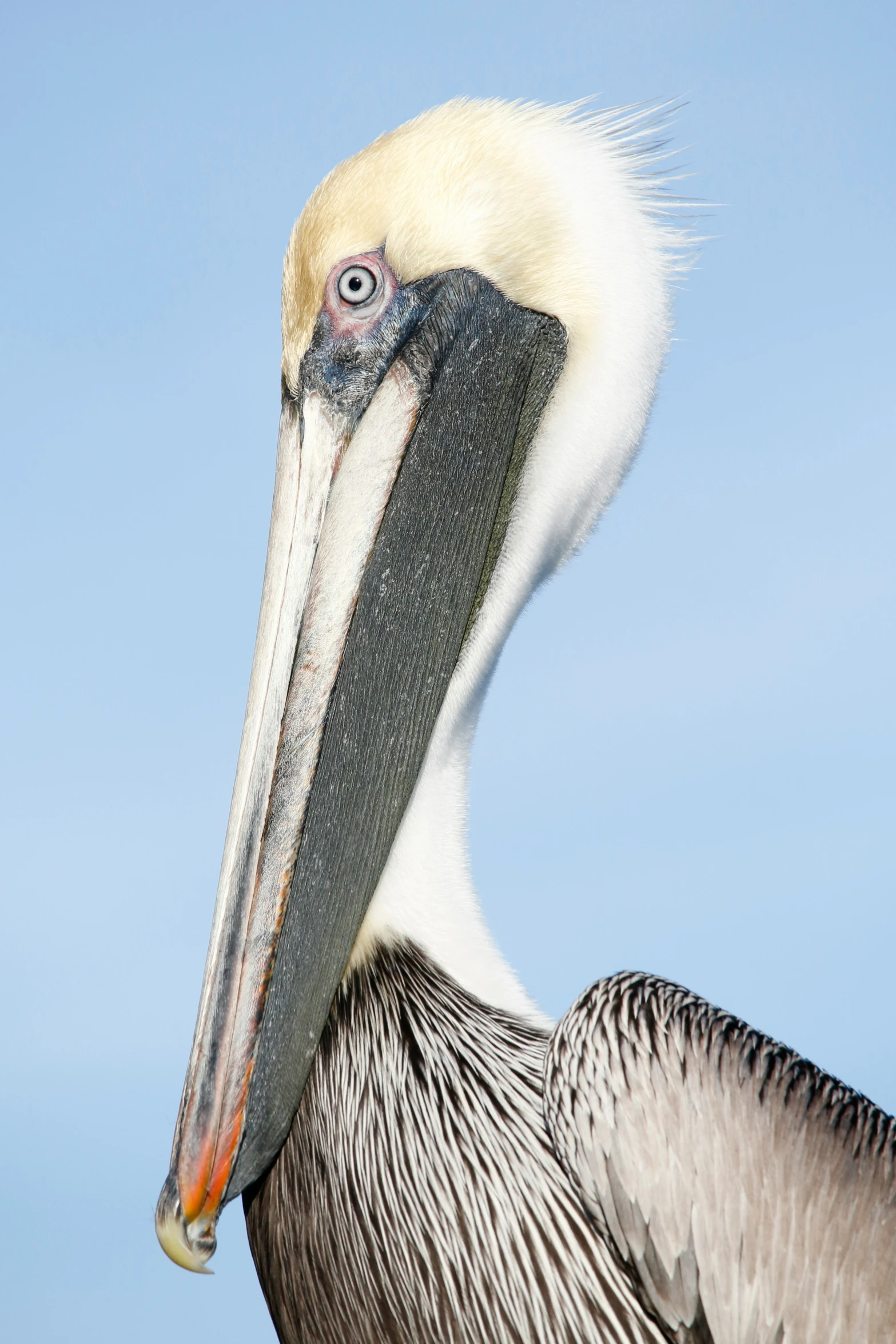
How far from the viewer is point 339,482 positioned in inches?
123

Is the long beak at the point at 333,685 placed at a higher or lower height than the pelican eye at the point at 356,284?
lower

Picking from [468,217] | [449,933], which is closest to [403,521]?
[468,217]

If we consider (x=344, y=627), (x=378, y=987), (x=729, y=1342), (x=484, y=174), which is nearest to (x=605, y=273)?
(x=484, y=174)

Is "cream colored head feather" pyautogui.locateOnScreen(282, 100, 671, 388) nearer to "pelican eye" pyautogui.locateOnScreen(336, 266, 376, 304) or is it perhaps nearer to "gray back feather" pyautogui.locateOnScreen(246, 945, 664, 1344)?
"pelican eye" pyautogui.locateOnScreen(336, 266, 376, 304)

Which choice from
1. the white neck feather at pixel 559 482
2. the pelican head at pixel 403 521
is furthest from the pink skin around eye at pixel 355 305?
the white neck feather at pixel 559 482

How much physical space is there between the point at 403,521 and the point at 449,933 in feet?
3.12

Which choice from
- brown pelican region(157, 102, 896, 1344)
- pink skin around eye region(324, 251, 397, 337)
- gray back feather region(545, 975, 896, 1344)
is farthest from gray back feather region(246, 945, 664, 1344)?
pink skin around eye region(324, 251, 397, 337)

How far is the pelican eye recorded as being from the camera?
3.21m

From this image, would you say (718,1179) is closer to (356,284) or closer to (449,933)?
(449,933)

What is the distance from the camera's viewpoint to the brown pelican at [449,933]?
274cm

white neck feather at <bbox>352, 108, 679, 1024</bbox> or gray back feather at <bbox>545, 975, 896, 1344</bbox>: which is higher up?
white neck feather at <bbox>352, 108, 679, 1024</bbox>

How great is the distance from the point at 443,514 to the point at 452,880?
0.85m

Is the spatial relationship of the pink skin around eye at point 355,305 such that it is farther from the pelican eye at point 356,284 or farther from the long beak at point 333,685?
the long beak at point 333,685

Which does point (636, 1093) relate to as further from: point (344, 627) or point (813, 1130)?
point (344, 627)
